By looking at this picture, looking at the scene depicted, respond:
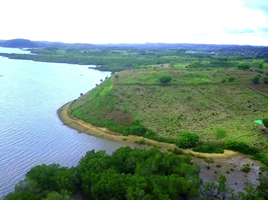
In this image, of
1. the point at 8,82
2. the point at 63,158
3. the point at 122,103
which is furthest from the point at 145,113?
the point at 8,82

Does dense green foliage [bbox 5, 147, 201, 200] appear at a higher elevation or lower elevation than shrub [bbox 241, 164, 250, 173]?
higher

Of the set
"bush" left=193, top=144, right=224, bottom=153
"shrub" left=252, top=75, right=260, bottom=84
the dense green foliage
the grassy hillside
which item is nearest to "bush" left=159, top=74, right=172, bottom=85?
Result: the grassy hillside

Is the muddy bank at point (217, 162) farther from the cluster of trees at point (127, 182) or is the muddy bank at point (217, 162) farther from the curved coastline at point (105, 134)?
the cluster of trees at point (127, 182)

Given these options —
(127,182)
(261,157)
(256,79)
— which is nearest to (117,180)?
(127,182)

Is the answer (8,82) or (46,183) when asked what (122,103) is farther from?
A: (8,82)

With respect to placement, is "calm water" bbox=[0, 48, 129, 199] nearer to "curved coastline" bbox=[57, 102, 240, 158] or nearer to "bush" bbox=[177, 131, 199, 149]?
"curved coastline" bbox=[57, 102, 240, 158]

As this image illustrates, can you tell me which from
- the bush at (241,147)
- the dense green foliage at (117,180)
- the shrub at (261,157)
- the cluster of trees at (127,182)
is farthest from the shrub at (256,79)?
the dense green foliage at (117,180)
